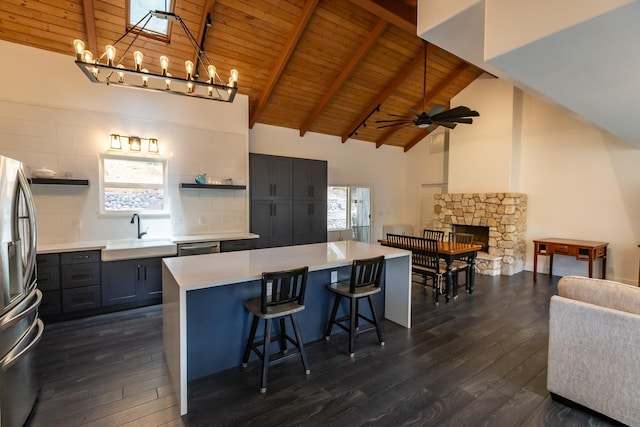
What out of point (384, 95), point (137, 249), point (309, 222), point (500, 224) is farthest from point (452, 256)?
point (137, 249)

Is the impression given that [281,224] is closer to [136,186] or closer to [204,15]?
[136,186]

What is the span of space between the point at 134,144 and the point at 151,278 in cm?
198

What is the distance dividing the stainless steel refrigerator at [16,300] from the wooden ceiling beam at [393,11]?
4.05 meters

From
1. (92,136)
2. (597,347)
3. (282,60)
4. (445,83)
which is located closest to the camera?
(597,347)

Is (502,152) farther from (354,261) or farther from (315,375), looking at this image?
(315,375)

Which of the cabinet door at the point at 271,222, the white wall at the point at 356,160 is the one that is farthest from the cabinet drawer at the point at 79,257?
the white wall at the point at 356,160

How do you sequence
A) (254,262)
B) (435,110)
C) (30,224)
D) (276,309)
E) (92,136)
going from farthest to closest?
1. (435,110)
2. (92,136)
3. (254,262)
4. (276,309)
5. (30,224)

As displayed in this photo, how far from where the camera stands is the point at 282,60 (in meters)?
4.76

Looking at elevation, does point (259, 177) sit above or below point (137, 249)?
above

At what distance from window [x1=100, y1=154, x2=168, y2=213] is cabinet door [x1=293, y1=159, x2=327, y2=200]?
2.45 metres

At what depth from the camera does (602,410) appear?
1.90 meters

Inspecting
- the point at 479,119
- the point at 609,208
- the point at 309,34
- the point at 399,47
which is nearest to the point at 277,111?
the point at 309,34

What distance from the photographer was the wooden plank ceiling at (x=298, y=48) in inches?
144

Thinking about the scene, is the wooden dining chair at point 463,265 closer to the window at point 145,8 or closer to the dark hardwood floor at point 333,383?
the dark hardwood floor at point 333,383
